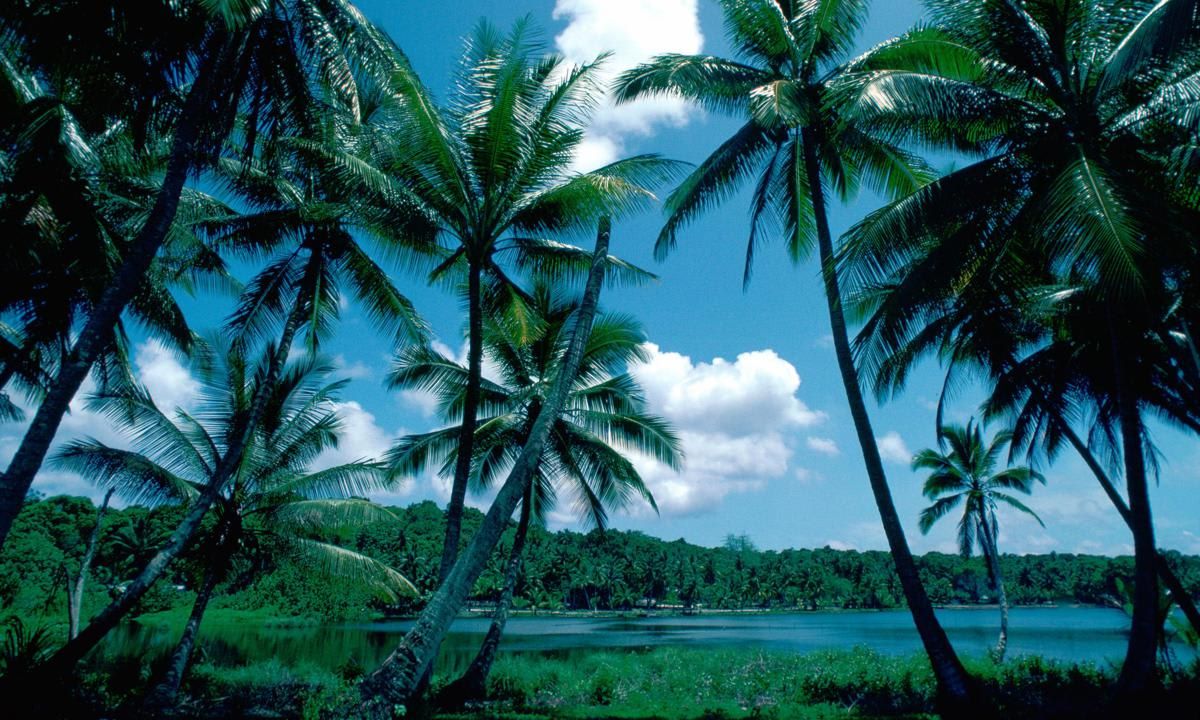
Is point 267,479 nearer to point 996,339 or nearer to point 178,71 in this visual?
point 178,71

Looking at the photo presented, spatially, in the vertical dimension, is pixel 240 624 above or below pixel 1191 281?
below

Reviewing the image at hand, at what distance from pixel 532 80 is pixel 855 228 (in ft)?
16.0

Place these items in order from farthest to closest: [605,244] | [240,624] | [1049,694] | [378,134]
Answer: [240,624]
[1049,694]
[378,134]
[605,244]

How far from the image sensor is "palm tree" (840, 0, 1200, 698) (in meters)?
6.73

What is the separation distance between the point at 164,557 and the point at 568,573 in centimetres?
6572

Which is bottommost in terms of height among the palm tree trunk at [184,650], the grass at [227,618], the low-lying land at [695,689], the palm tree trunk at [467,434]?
the grass at [227,618]

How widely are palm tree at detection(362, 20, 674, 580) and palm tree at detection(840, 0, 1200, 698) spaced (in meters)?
3.48

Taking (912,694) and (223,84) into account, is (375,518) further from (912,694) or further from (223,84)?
(912,694)

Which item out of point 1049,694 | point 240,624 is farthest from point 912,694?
point 240,624

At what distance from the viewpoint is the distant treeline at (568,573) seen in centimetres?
2988

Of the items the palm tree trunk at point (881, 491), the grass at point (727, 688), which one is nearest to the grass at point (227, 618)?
the grass at point (727, 688)

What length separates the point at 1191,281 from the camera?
877cm

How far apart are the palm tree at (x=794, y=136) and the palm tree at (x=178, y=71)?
432 cm

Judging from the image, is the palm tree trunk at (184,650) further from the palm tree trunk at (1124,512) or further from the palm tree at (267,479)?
the palm tree trunk at (1124,512)
